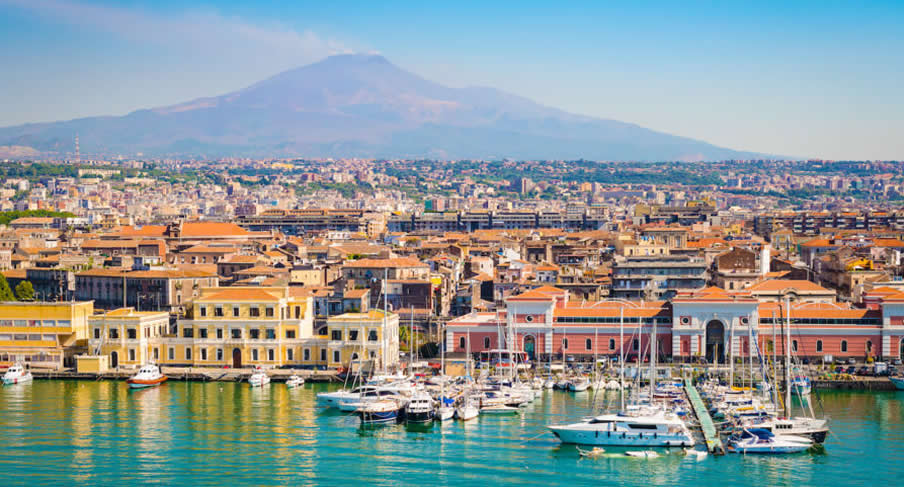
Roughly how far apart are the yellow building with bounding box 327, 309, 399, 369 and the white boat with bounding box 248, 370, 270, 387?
1719 millimetres

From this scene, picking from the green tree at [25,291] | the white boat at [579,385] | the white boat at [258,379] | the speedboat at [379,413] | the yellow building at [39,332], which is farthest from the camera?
the green tree at [25,291]

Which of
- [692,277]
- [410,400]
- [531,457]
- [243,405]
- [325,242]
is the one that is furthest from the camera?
[325,242]

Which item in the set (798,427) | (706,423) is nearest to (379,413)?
(706,423)

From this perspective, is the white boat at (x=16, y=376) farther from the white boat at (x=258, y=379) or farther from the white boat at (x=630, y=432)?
the white boat at (x=630, y=432)

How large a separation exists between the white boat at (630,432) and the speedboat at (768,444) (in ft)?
2.89

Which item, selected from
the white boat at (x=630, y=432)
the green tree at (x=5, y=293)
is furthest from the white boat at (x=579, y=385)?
the green tree at (x=5, y=293)

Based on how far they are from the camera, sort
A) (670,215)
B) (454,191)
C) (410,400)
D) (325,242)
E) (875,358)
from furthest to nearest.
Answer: (454,191) < (670,215) < (325,242) < (875,358) < (410,400)

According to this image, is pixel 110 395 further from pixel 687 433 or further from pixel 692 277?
pixel 692 277

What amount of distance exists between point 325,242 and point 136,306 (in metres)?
21.8

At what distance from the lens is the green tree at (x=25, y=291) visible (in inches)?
1612

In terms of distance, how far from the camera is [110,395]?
27.8 meters

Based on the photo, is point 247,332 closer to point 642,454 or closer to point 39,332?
point 39,332

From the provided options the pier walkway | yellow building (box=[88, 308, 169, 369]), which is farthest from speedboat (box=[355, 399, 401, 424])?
yellow building (box=[88, 308, 169, 369])

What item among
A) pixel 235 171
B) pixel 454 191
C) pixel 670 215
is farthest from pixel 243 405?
pixel 235 171
